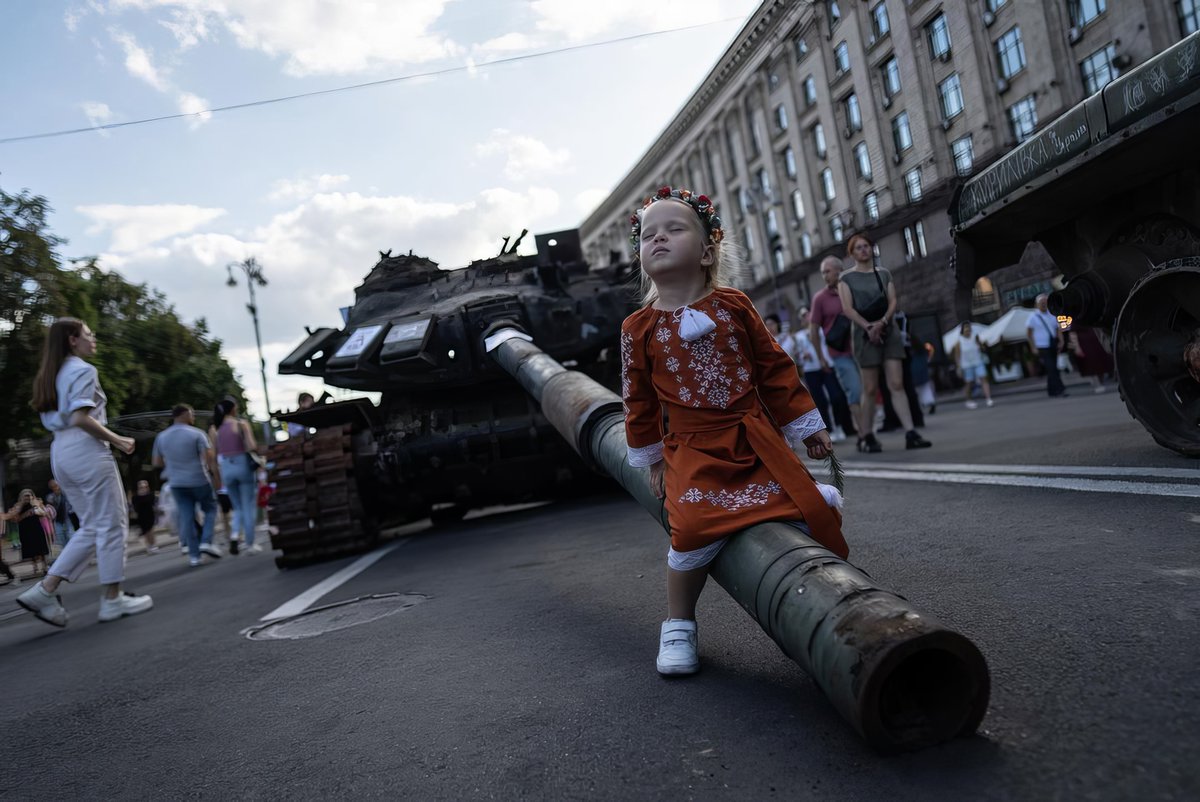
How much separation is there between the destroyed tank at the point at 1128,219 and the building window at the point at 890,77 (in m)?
2.11

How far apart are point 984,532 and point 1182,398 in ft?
5.26

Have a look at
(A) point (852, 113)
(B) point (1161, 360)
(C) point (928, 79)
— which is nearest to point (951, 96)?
(C) point (928, 79)

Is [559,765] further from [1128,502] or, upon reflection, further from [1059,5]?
[1059,5]

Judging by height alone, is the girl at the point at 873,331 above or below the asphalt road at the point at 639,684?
above

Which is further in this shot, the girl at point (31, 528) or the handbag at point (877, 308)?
the girl at point (31, 528)

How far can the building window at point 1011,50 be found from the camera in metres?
7.16

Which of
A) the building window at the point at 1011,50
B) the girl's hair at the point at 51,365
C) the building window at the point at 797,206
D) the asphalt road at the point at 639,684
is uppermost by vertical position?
the building window at the point at 797,206

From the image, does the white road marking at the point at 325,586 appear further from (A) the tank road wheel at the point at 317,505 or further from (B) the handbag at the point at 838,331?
(B) the handbag at the point at 838,331

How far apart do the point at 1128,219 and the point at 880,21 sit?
3.78 m

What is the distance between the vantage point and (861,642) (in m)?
1.85

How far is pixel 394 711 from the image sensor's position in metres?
2.76

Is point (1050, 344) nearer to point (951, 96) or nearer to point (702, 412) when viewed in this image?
point (951, 96)

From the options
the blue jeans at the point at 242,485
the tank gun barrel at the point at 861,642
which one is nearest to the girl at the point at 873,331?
the tank gun barrel at the point at 861,642

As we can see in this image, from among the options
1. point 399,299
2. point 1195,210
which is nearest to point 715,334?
point 1195,210
